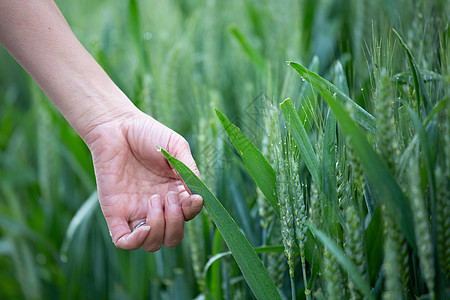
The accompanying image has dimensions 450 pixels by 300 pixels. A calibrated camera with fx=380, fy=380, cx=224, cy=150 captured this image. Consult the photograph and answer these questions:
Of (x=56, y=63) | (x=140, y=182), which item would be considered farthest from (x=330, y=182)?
(x=56, y=63)

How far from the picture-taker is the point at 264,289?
18.4 inches

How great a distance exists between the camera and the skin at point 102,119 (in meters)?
0.56

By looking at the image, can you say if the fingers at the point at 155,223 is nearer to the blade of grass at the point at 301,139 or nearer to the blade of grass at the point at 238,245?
the blade of grass at the point at 238,245

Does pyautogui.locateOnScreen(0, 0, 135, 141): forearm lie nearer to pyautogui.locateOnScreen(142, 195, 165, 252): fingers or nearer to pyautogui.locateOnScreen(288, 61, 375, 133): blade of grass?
pyautogui.locateOnScreen(142, 195, 165, 252): fingers

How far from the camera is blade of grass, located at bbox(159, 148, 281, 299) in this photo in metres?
0.46

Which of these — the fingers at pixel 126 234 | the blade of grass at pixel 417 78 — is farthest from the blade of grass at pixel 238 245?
the blade of grass at pixel 417 78

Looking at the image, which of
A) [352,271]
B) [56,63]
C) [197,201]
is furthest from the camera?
[56,63]

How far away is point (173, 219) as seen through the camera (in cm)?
52

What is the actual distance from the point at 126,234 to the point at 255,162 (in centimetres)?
21

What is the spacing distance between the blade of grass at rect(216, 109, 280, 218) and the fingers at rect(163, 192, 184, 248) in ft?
0.38

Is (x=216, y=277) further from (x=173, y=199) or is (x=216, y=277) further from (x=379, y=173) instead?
(x=379, y=173)

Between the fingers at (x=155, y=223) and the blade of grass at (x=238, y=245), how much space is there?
0.09m

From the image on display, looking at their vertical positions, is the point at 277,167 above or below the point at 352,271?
above

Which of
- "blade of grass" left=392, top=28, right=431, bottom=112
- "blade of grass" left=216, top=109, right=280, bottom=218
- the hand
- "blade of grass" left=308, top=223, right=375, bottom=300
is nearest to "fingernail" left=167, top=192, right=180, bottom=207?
the hand
